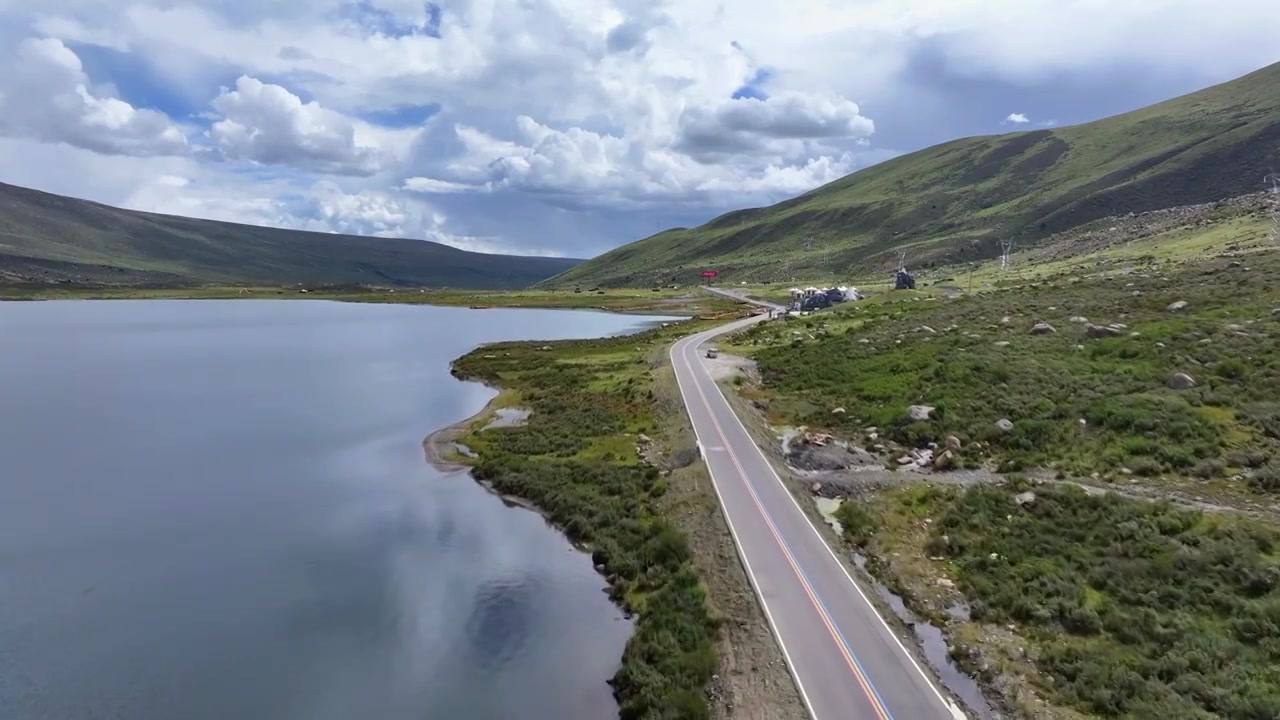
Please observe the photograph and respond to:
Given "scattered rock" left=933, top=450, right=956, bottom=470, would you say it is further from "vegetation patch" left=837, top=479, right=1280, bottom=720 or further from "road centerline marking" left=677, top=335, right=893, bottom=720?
"road centerline marking" left=677, top=335, right=893, bottom=720

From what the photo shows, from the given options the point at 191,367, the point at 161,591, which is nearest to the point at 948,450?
the point at 161,591

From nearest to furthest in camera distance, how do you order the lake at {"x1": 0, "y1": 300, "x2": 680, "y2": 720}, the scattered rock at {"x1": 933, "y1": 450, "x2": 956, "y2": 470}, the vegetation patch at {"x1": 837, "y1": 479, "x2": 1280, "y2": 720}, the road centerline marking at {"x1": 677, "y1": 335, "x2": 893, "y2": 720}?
1. the road centerline marking at {"x1": 677, "y1": 335, "x2": 893, "y2": 720}
2. the vegetation patch at {"x1": 837, "y1": 479, "x2": 1280, "y2": 720}
3. the lake at {"x1": 0, "y1": 300, "x2": 680, "y2": 720}
4. the scattered rock at {"x1": 933, "y1": 450, "x2": 956, "y2": 470}

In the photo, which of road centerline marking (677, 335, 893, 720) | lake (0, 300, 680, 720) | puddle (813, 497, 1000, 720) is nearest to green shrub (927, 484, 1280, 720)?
puddle (813, 497, 1000, 720)

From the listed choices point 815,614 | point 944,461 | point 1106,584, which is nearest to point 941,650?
point 815,614

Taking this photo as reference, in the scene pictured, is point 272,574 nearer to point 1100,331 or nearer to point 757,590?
point 757,590

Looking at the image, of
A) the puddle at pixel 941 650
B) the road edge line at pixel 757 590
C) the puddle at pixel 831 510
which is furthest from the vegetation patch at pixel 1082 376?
the puddle at pixel 941 650

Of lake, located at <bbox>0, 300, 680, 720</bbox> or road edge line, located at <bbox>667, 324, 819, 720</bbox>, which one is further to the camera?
lake, located at <bbox>0, 300, 680, 720</bbox>

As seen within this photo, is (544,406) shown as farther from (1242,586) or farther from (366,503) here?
(1242,586)
